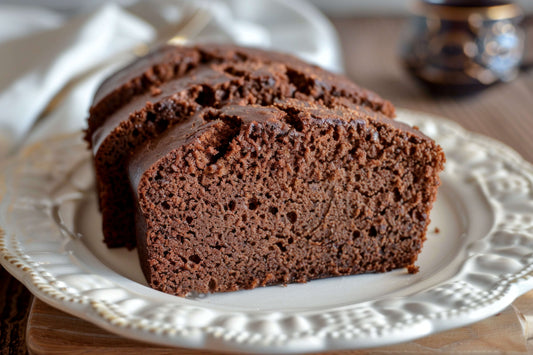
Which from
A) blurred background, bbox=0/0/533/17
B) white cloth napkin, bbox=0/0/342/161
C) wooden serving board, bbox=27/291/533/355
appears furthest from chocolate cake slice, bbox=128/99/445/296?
blurred background, bbox=0/0/533/17

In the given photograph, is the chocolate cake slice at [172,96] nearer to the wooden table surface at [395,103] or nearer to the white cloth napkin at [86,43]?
the wooden table surface at [395,103]

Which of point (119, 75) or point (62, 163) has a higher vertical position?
point (119, 75)

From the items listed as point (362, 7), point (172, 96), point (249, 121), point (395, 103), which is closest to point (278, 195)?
point (249, 121)

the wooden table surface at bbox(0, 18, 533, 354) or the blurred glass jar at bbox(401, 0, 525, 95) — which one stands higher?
the blurred glass jar at bbox(401, 0, 525, 95)

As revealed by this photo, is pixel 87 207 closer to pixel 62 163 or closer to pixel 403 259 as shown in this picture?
pixel 62 163

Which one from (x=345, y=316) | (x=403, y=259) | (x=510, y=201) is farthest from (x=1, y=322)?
(x=510, y=201)

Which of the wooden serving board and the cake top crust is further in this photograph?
the cake top crust

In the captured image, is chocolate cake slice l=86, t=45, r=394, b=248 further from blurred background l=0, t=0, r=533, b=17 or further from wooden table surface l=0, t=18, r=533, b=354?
blurred background l=0, t=0, r=533, b=17

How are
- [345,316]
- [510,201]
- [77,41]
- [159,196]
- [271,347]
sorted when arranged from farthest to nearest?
[77,41]
[510,201]
[159,196]
[345,316]
[271,347]

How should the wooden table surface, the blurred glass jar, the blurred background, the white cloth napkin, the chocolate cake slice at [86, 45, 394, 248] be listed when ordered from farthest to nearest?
the blurred background → the blurred glass jar → the white cloth napkin → the chocolate cake slice at [86, 45, 394, 248] → the wooden table surface
